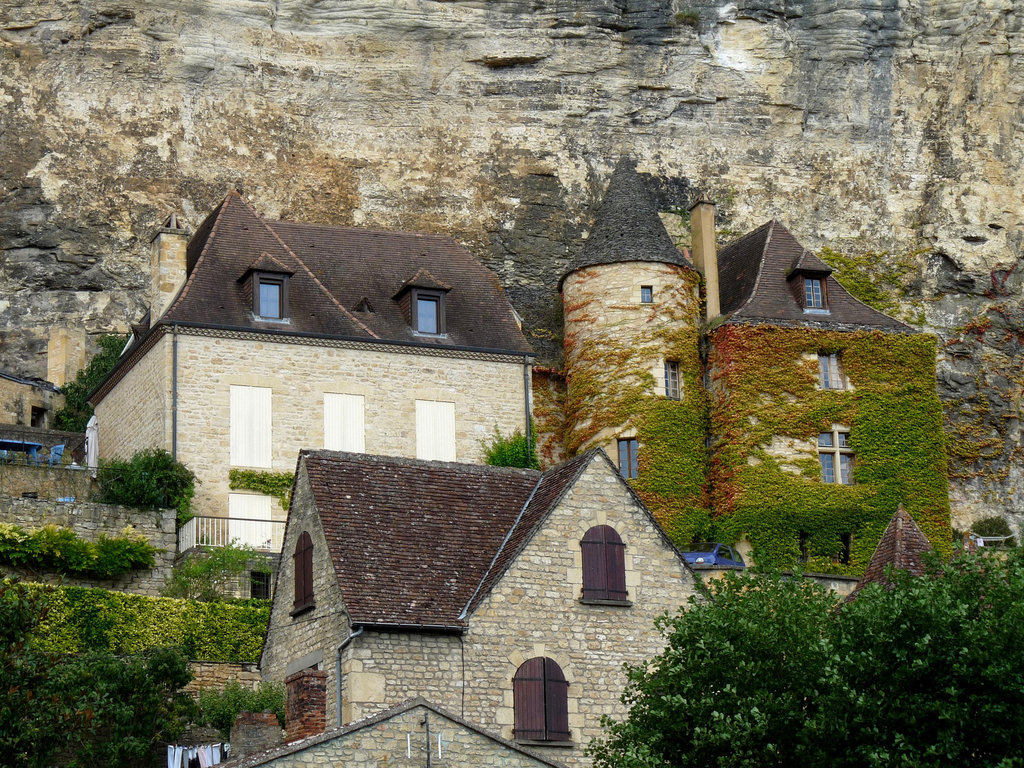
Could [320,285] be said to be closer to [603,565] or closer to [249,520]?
[249,520]

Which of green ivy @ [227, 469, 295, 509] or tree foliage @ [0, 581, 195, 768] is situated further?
green ivy @ [227, 469, 295, 509]

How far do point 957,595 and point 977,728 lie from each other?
1.80 m

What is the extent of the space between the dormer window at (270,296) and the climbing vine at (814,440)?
10122 millimetres

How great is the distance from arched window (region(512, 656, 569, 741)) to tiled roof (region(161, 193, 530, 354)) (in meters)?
17.2

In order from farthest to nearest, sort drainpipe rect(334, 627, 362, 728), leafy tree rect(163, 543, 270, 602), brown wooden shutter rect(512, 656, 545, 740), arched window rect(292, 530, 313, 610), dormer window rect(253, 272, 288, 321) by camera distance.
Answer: dormer window rect(253, 272, 288, 321) < leafy tree rect(163, 543, 270, 602) < arched window rect(292, 530, 313, 610) < brown wooden shutter rect(512, 656, 545, 740) < drainpipe rect(334, 627, 362, 728)

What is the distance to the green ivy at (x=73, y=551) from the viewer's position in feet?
113

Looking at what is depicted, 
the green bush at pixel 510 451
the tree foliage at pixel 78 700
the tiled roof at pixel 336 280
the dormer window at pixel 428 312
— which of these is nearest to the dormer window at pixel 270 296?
the tiled roof at pixel 336 280

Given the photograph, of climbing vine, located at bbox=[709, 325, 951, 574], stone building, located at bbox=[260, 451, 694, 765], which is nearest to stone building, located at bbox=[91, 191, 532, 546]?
climbing vine, located at bbox=[709, 325, 951, 574]

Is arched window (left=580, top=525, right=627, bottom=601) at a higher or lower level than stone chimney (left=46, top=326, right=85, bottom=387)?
lower

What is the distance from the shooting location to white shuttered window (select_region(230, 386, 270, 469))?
39906mm

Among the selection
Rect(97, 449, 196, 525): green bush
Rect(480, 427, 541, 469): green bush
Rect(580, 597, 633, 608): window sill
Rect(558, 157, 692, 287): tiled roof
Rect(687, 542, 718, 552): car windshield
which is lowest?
Rect(580, 597, 633, 608): window sill

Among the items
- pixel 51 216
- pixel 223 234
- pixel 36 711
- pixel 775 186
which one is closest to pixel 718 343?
pixel 223 234

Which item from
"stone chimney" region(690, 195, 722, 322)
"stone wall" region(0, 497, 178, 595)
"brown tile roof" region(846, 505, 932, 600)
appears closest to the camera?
"brown tile roof" region(846, 505, 932, 600)

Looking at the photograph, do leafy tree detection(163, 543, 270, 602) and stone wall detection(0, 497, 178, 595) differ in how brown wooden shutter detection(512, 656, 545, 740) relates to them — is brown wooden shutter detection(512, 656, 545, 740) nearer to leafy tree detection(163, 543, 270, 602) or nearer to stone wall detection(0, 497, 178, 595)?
leafy tree detection(163, 543, 270, 602)
